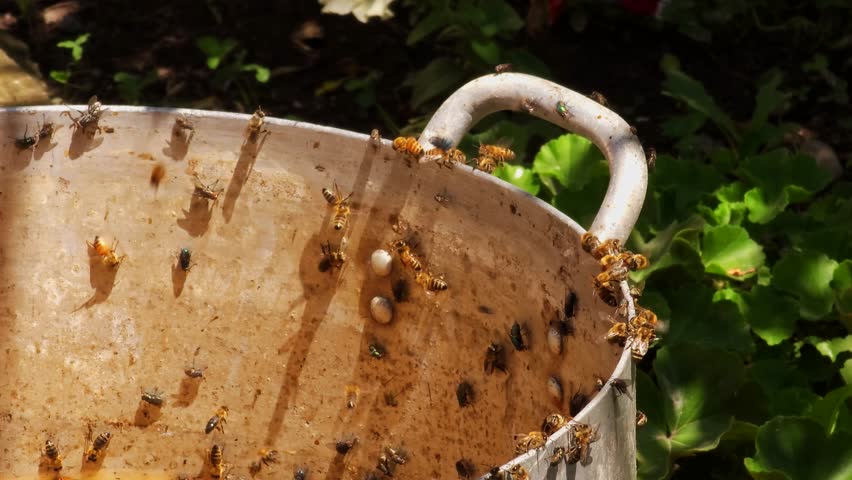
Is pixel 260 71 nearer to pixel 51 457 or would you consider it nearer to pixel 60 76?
pixel 60 76

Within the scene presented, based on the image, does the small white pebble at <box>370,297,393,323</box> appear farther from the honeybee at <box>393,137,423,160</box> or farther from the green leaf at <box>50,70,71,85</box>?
the green leaf at <box>50,70,71,85</box>

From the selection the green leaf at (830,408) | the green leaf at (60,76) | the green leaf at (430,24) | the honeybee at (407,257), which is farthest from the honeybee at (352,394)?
the green leaf at (60,76)

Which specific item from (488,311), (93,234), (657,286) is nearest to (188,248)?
(93,234)

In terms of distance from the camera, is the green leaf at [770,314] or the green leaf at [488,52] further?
the green leaf at [488,52]

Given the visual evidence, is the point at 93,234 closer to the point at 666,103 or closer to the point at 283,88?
the point at 283,88

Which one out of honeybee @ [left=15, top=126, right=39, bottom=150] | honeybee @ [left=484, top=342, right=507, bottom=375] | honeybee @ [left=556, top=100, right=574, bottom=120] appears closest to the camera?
honeybee @ [left=556, top=100, right=574, bottom=120]

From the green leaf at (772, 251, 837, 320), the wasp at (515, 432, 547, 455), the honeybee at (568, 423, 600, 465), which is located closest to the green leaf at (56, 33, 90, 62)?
the green leaf at (772, 251, 837, 320)

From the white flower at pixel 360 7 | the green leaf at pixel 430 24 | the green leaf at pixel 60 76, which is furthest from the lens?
the green leaf at pixel 60 76

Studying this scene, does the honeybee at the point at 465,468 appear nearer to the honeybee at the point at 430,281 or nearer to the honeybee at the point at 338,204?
the honeybee at the point at 430,281
